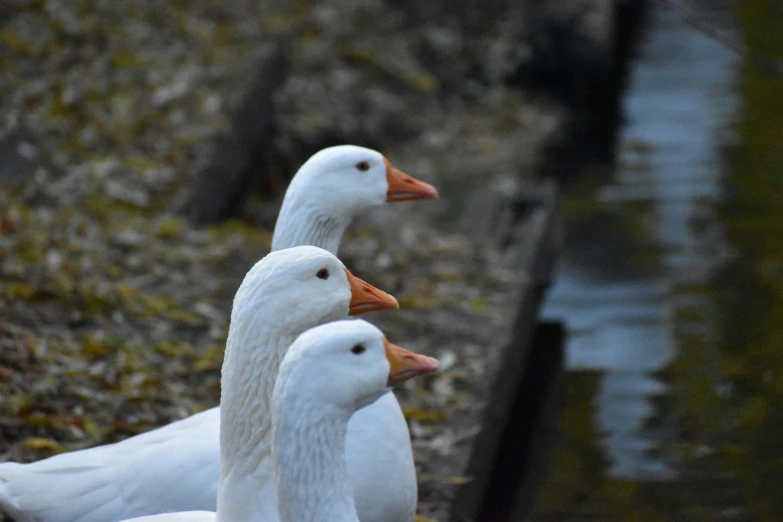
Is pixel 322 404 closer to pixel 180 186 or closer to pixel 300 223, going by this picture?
pixel 300 223

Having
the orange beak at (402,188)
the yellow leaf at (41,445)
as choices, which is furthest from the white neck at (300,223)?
the yellow leaf at (41,445)

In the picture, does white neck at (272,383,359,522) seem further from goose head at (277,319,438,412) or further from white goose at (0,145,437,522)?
white goose at (0,145,437,522)

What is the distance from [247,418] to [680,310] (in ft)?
14.5

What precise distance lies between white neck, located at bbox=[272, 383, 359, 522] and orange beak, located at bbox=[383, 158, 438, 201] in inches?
69.6

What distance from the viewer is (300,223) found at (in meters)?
4.05

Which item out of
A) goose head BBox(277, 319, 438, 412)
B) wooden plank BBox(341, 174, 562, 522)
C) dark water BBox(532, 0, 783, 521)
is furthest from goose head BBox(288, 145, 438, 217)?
dark water BBox(532, 0, 783, 521)

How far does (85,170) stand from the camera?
7.55m

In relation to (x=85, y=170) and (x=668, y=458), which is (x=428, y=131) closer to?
(x=85, y=170)

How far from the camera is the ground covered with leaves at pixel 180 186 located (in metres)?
5.11

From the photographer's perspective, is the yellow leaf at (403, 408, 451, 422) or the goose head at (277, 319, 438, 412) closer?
the goose head at (277, 319, 438, 412)

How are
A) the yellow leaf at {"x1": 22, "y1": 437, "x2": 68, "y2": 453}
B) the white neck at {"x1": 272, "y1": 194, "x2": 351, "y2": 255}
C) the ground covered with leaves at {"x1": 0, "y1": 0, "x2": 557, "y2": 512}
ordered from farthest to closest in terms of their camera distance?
the ground covered with leaves at {"x1": 0, "y1": 0, "x2": 557, "y2": 512} < the yellow leaf at {"x1": 22, "y1": 437, "x2": 68, "y2": 453} < the white neck at {"x1": 272, "y1": 194, "x2": 351, "y2": 255}

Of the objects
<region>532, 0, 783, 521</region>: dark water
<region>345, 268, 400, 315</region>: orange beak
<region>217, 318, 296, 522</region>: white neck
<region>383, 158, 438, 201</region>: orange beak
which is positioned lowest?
<region>532, 0, 783, 521</region>: dark water

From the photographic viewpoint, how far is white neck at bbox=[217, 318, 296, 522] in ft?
10.3

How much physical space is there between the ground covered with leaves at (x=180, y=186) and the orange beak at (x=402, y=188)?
3.93 ft
